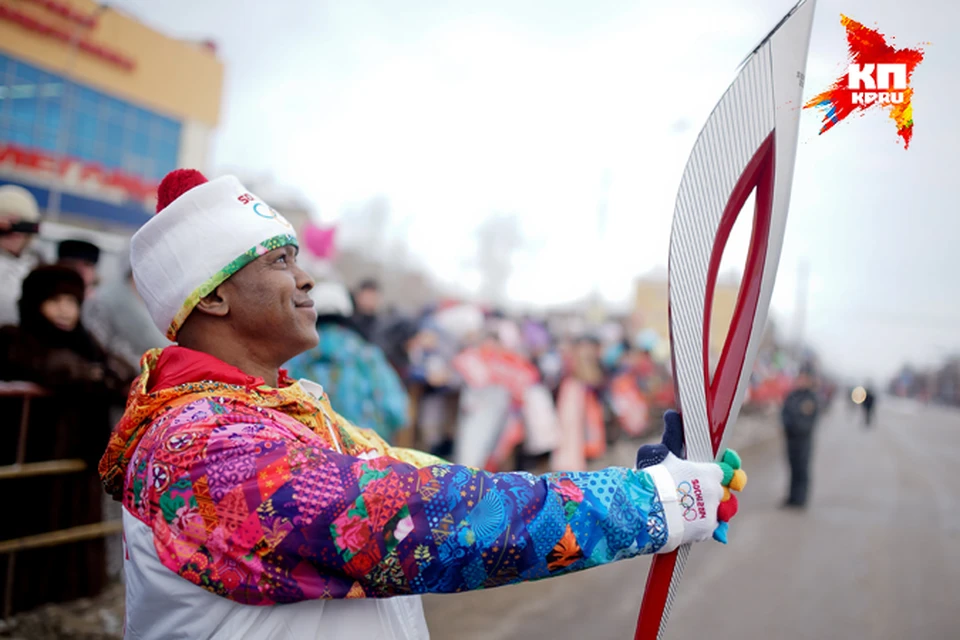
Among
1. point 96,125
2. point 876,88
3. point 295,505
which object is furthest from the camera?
point 96,125

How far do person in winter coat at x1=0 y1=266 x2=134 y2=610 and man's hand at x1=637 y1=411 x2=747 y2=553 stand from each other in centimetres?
297

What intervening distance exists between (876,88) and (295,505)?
135 centimetres

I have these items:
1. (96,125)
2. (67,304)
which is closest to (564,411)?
(67,304)

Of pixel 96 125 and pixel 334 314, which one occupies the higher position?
pixel 96 125

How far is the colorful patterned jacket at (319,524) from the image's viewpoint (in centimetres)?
108

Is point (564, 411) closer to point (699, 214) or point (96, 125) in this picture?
point (699, 214)

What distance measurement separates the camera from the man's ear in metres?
1.43

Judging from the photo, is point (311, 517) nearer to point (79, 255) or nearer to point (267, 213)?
point (267, 213)

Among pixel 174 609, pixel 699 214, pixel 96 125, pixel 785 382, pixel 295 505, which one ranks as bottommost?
pixel 785 382

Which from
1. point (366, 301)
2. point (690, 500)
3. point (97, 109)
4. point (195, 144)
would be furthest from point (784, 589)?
point (195, 144)

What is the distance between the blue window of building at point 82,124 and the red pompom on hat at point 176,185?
9745 mm

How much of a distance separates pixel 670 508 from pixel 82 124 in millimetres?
14652

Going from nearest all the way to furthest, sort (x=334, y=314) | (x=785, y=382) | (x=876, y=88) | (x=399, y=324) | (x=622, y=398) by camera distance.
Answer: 1. (x=876, y=88)
2. (x=334, y=314)
3. (x=399, y=324)
4. (x=622, y=398)
5. (x=785, y=382)

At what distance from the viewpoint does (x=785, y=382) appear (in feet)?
78.7
